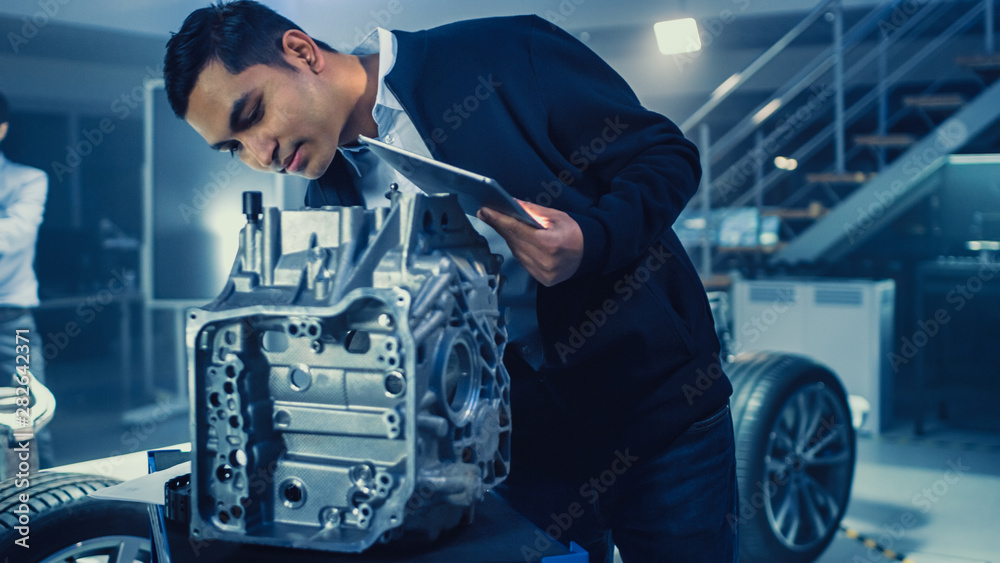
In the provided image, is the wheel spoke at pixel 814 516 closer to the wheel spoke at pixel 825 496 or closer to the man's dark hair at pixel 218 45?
the wheel spoke at pixel 825 496

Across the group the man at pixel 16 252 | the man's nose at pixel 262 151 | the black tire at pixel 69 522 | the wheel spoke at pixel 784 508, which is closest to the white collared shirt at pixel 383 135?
the man's nose at pixel 262 151

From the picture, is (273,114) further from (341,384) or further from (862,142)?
(862,142)

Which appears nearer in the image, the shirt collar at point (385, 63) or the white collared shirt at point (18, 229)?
the shirt collar at point (385, 63)

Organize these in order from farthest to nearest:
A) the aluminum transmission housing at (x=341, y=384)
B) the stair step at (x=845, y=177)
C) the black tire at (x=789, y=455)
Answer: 1. the stair step at (x=845, y=177)
2. the black tire at (x=789, y=455)
3. the aluminum transmission housing at (x=341, y=384)

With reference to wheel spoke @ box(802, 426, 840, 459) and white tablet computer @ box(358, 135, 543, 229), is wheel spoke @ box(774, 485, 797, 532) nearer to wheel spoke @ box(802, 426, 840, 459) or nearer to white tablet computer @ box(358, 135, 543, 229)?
wheel spoke @ box(802, 426, 840, 459)

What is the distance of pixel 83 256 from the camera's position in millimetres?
7500

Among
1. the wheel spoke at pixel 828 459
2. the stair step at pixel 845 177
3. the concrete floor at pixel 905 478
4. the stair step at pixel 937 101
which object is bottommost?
the concrete floor at pixel 905 478

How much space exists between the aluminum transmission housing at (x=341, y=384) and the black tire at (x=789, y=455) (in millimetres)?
1982

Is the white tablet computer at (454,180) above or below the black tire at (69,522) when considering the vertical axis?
above

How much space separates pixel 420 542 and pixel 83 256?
7551 millimetres

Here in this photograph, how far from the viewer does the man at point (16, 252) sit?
141 inches

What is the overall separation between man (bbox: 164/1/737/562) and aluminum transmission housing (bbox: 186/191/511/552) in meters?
0.15

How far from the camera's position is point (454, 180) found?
0.94 meters

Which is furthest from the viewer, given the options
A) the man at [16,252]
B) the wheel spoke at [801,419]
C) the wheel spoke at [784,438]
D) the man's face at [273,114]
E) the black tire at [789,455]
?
the man at [16,252]
